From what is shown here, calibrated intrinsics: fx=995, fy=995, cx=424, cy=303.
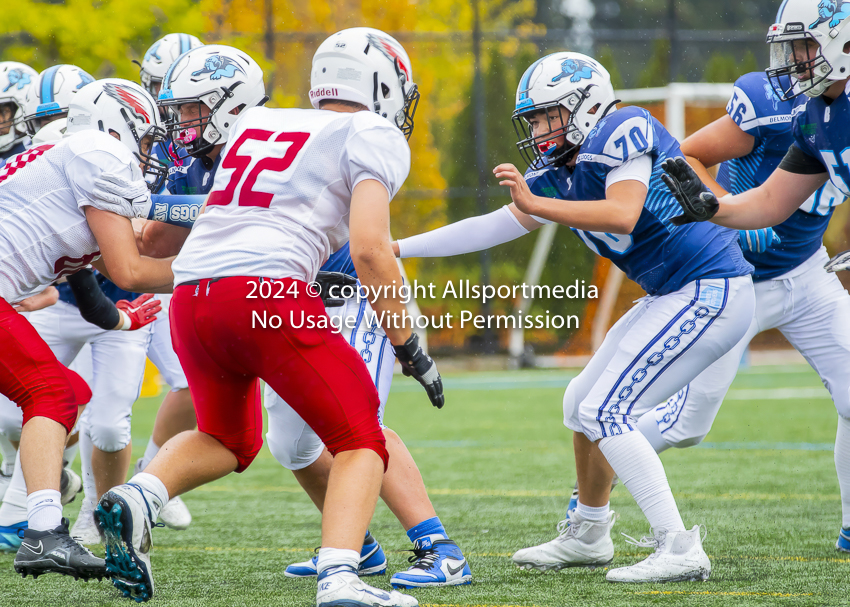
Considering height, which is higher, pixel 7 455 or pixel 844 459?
pixel 844 459

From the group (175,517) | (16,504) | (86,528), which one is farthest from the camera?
(175,517)

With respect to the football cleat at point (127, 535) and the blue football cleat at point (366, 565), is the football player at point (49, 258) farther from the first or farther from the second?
the blue football cleat at point (366, 565)

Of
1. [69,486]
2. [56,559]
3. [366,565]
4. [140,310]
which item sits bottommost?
[69,486]

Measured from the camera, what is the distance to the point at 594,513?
3.52 metres

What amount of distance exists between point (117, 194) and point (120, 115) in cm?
82

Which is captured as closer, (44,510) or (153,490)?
(153,490)

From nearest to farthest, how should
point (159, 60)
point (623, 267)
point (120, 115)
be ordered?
point (623, 267) → point (120, 115) → point (159, 60)

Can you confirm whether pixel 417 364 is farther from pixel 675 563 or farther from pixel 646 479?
pixel 675 563

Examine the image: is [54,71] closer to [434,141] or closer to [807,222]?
A: [807,222]

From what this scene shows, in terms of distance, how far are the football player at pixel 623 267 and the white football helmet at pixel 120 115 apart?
118cm

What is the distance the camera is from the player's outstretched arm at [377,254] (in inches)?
102

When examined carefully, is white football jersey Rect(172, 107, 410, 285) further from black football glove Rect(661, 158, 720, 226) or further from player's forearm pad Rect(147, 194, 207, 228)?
black football glove Rect(661, 158, 720, 226)

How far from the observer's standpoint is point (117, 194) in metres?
3.18

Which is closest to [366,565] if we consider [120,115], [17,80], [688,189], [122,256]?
[122,256]
